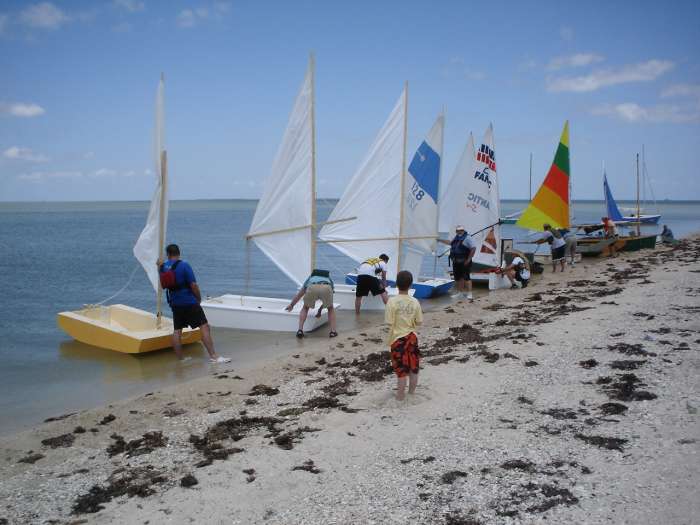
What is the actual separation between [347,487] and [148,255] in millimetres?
6769

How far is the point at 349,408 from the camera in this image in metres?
6.14

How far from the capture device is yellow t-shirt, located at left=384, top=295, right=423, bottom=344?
18.9 ft

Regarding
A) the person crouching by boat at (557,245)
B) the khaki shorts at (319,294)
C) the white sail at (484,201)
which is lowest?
the khaki shorts at (319,294)

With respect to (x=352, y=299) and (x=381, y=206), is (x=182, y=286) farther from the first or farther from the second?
(x=381, y=206)

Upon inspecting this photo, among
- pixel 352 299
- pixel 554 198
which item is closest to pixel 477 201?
pixel 554 198

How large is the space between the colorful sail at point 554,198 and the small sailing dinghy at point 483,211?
3167 millimetres

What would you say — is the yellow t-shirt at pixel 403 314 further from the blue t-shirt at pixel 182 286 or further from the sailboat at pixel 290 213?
the sailboat at pixel 290 213

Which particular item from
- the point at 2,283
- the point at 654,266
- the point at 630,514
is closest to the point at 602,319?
the point at 630,514

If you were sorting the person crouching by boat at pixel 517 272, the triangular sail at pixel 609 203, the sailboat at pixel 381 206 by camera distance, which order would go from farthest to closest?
the triangular sail at pixel 609 203 → the person crouching by boat at pixel 517 272 → the sailboat at pixel 381 206

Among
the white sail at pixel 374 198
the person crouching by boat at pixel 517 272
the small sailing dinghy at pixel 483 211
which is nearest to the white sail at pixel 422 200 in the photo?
the white sail at pixel 374 198

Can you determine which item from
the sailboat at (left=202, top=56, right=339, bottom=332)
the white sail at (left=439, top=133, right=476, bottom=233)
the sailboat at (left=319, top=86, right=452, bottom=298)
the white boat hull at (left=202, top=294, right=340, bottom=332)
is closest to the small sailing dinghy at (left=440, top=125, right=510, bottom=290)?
the white sail at (left=439, top=133, right=476, bottom=233)

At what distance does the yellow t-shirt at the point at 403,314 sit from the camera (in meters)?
5.75

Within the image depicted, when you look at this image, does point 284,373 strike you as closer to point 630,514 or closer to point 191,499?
point 191,499

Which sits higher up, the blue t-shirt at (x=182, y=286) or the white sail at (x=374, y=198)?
the white sail at (x=374, y=198)
